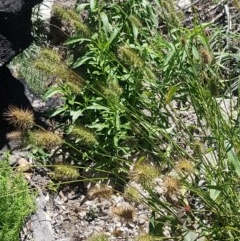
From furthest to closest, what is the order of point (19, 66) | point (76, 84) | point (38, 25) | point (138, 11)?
1. point (38, 25)
2. point (19, 66)
3. point (138, 11)
4. point (76, 84)

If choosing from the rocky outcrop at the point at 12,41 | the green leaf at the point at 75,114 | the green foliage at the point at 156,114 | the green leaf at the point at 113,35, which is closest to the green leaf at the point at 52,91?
the green foliage at the point at 156,114

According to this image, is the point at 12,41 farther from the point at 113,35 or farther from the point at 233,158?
the point at 233,158

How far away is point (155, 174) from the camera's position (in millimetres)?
2807

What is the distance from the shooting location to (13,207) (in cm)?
321

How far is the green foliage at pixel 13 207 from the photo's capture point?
3.17 meters

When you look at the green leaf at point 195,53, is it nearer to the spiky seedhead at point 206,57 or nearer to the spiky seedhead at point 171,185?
the spiky seedhead at point 206,57

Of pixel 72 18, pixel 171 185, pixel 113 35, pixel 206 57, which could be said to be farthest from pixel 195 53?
pixel 171 185

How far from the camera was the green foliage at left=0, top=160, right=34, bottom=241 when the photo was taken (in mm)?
3166

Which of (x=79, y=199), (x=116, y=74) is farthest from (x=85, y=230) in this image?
(x=116, y=74)

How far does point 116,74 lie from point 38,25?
147 centimetres

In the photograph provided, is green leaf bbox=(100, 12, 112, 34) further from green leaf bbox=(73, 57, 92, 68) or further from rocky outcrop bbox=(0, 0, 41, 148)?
rocky outcrop bbox=(0, 0, 41, 148)

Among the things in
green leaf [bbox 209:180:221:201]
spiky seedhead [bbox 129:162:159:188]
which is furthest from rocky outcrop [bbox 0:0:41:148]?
green leaf [bbox 209:180:221:201]

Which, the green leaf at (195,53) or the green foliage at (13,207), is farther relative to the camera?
the green leaf at (195,53)

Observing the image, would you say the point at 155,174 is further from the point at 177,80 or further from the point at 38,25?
the point at 38,25
